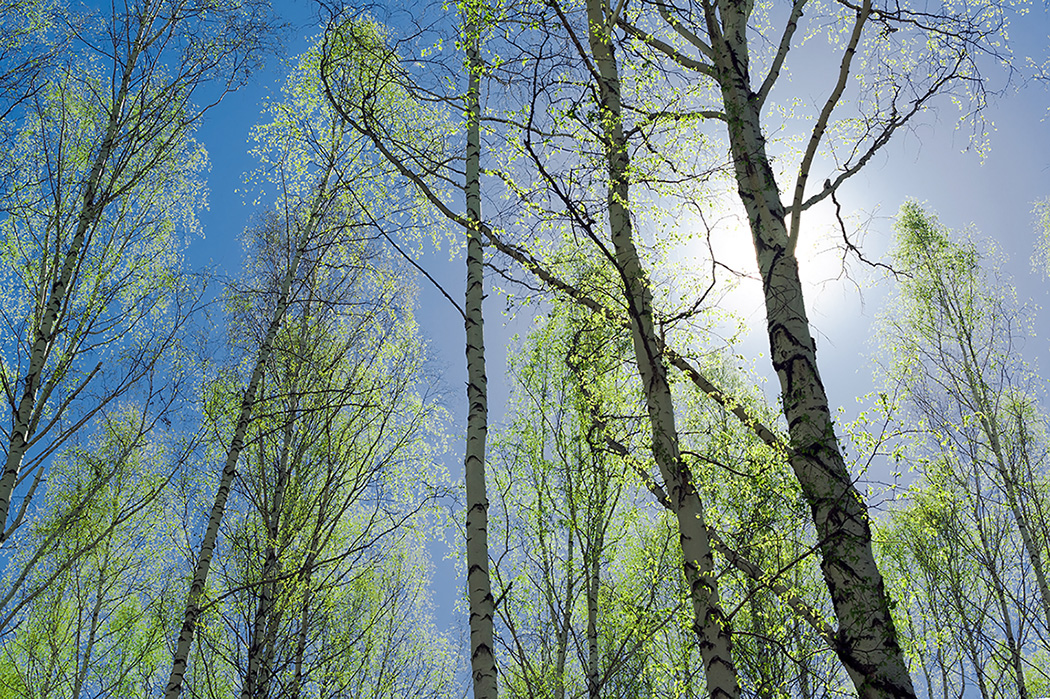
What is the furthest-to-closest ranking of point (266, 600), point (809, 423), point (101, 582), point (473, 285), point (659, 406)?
point (101, 582)
point (266, 600)
point (473, 285)
point (659, 406)
point (809, 423)

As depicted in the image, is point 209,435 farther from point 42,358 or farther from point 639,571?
point 639,571

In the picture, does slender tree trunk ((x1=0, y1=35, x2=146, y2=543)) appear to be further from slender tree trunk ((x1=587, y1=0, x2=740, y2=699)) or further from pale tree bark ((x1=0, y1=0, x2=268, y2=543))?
slender tree trunk ((x1=587, y1=0, x2=740, y2=699))

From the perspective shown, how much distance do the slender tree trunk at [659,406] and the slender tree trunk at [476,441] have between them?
33.3 inches

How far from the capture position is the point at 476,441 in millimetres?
3555

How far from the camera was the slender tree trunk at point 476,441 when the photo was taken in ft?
9.84

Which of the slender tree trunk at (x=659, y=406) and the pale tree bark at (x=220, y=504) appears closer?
the slender tree trunk at (x=659, y=406)

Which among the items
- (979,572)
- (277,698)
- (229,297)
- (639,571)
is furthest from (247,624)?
(979,572)

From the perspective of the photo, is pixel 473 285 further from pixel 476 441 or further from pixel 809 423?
pixel 809 423

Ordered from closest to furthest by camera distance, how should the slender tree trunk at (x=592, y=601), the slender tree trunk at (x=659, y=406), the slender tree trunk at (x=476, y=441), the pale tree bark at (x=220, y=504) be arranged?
the slender tree trunk at (x=659, y=406) < the slender tree trunk at (x=476, y=441) < the pale tree bark at (x=220, y=504) < the slender tree trunk at (x=592, y=601)

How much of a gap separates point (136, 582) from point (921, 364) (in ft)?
42.9

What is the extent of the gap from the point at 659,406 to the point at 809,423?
0.65m

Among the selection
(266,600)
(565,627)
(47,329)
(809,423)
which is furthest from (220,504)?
(809,423)

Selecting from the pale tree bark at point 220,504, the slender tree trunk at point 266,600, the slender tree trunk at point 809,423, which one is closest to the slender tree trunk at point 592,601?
the slender tree trunk at point 266,600

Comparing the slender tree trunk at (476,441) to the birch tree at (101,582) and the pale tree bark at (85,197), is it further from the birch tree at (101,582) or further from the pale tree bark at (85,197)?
the birch tree at (101,582)
